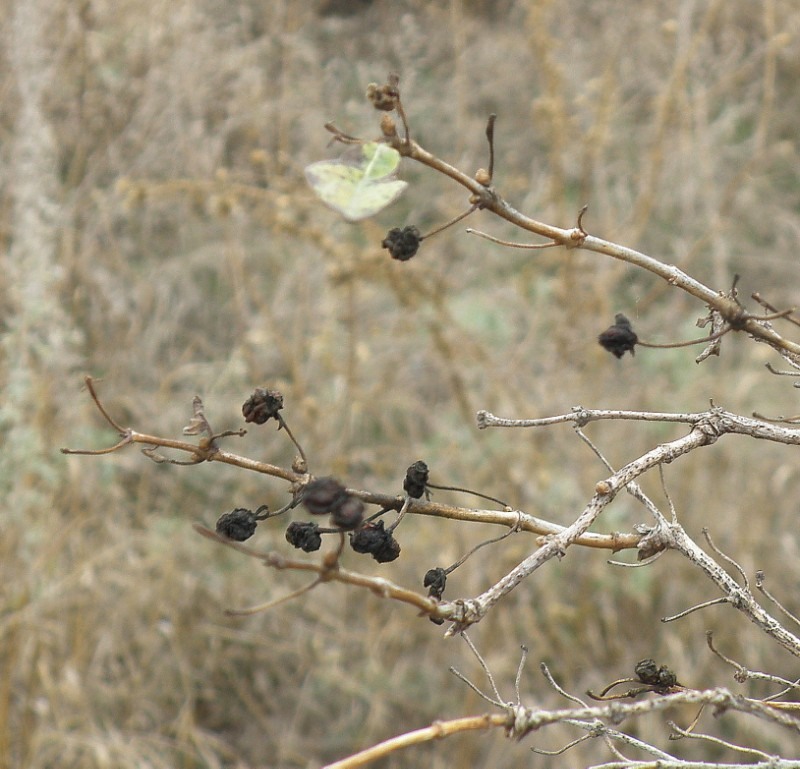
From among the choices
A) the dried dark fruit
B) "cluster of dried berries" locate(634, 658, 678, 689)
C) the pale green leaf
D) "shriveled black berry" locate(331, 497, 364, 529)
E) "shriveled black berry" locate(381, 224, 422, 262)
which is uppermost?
the dried dark fruit

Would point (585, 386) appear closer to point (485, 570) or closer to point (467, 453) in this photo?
point (467, 453)

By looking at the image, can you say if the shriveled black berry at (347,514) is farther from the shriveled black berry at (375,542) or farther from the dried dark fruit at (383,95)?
the dried dark fruit at (383,95)


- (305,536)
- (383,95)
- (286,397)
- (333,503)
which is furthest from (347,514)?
(286,397)

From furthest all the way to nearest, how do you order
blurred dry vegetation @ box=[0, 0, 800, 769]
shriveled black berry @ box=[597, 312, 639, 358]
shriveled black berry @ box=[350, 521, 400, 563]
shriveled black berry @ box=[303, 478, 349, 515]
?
blurred dry vegetation @ box=[0, 0, 800, 769]
shriveled black berry @ box=[597, 312, 639, 358]
shriveled black berry @ box=[350, 521, 400, 563]
shriveled black berry @ box=[303, 478, 349, 515]

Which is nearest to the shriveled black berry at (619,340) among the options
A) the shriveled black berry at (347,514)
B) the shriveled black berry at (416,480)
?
the shriveled black berry at (416,480)

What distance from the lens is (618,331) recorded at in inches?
29.6

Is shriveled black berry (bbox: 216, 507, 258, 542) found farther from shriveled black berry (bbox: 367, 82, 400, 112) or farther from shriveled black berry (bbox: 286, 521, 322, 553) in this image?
shriveled black berry (bbox: 367, 82, 400, 112)

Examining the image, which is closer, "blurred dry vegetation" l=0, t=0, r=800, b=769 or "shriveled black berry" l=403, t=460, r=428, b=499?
"shriveled black berry" l=403, t=460, r=428, b=499

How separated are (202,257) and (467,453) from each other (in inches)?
66.2

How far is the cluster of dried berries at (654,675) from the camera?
0.73m

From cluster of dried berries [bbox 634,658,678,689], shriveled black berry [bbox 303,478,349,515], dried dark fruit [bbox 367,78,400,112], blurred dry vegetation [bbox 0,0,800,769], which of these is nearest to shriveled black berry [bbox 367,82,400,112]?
dried dark fruit [bbox 367,78,400,112]

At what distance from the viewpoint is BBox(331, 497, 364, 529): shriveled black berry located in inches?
21.1

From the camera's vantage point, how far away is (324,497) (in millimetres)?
533

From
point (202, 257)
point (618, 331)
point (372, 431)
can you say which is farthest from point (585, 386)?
point (618, 331)
